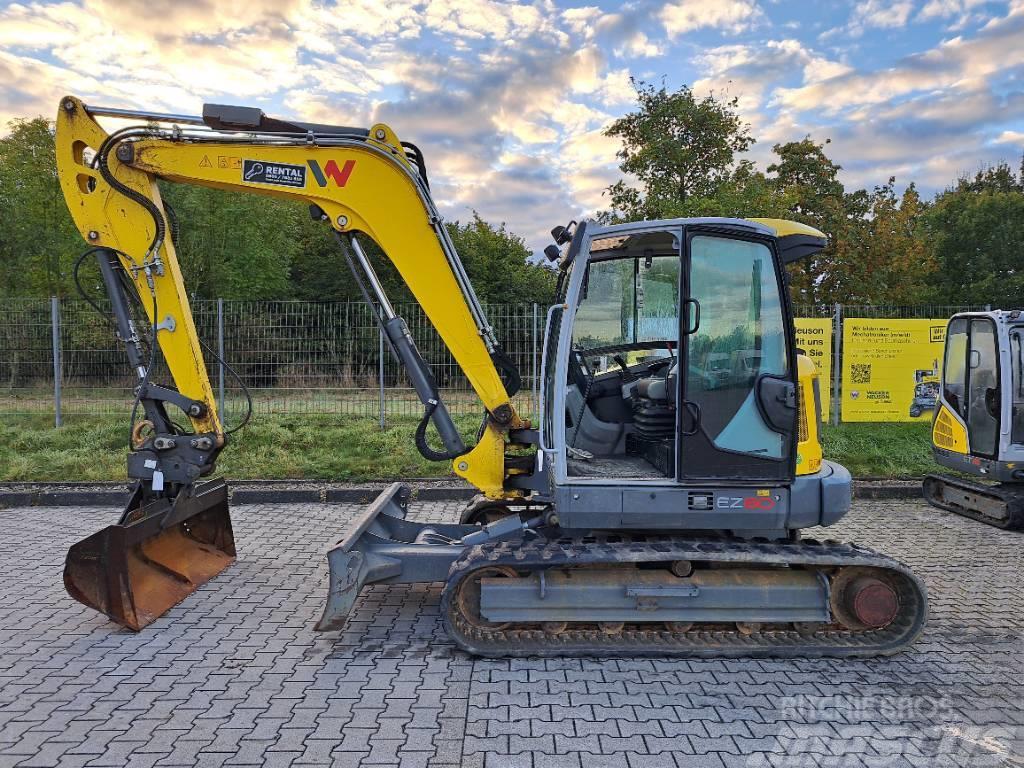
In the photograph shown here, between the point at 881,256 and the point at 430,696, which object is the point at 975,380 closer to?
the point at 430,696

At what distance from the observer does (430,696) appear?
3.65 metres

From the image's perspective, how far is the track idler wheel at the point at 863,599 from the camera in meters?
4.16

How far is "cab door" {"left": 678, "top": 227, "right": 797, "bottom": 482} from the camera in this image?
13.8 ft

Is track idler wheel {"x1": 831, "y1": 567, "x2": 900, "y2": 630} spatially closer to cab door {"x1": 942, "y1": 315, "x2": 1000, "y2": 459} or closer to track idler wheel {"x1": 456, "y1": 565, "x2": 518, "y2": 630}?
track idler wheel {"x1": 456, "y1": 565, "x2": 518, "y2": 630}

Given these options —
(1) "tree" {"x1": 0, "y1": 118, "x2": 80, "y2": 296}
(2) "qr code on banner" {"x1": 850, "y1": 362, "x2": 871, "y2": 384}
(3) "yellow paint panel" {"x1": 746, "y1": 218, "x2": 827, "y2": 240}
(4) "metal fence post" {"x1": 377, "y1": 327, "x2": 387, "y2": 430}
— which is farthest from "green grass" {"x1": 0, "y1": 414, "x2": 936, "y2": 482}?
(1) "tree" {"x1": 0, "y1": 118, "x2": 80, "y2": 296}

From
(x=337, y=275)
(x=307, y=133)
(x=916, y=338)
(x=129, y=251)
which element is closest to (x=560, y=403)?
(x=307, y=133)

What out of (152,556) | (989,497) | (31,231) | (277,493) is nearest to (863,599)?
(989,497)

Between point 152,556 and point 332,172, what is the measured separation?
3103 mm

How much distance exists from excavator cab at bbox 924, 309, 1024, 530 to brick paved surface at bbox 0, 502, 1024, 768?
108 inches

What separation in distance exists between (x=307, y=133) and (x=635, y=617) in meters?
3.88

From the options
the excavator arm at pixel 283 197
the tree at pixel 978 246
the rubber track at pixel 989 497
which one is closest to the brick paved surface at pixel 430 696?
the excavator arm at pixel 283 197

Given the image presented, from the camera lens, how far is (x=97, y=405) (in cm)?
1109

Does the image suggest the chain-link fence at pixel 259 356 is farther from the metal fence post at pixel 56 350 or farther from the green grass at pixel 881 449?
the green grass at pixel 881 449

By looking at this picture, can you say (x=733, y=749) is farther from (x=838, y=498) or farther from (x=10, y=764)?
(x=10, y=764)
